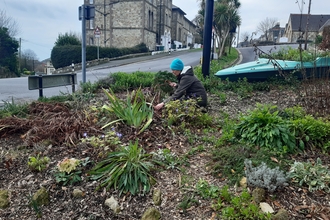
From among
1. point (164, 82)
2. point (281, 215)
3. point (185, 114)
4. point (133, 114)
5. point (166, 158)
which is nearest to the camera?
point (281, 215)

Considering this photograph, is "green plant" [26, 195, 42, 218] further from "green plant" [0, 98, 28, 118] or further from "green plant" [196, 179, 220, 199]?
"green plant" [0, 98, 28, 118]

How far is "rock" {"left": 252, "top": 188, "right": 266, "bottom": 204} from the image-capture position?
2.48 metres

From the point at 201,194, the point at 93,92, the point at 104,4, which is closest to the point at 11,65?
the point at 104,4

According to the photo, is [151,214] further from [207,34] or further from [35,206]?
[207,34]

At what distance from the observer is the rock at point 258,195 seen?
8.12ft

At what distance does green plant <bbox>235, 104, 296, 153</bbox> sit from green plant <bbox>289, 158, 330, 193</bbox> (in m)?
0.34

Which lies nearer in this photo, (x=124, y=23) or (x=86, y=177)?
(x=86, y=177)

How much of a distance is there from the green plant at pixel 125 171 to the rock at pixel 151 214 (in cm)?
30

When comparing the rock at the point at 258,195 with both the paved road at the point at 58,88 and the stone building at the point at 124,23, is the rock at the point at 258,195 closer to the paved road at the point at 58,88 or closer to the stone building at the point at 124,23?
the paved road at the point at 58,88

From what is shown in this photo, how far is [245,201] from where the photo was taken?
2.40 metres

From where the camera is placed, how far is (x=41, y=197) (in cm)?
265

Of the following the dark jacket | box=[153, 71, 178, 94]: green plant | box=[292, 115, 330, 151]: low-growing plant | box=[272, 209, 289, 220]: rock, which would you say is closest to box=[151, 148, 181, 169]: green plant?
box=[272, 209, 289, 220]: rock

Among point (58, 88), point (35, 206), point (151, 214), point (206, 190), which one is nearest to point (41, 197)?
point (35, 206)

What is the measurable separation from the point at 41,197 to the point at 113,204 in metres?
0.73
